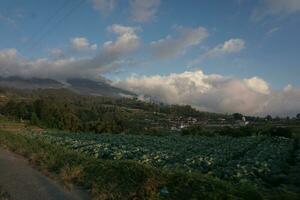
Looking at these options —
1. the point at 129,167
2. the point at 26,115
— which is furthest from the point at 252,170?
the point at 26,115

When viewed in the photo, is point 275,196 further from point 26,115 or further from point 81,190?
point 26,115

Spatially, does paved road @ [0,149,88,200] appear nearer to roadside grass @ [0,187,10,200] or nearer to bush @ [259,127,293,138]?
roadside grass @ [0,187,10,200]

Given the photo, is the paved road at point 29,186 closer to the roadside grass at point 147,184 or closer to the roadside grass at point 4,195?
the roadside grass at point 4,195

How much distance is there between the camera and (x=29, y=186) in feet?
44.9

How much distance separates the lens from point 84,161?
17359mm

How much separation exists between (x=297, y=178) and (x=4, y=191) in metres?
10.5

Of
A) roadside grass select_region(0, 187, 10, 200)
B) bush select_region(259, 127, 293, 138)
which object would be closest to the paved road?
roadside grass select_region(0, 187, 10, 200)

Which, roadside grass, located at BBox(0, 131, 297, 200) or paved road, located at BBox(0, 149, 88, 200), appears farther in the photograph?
paved road, located at BBox(0, 149, 88, 200)

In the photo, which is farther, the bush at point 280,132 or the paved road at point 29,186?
the bush at point 280,132

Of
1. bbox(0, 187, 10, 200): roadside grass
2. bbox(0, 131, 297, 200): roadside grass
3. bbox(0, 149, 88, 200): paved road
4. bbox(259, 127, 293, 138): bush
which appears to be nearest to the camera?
bbox(0, 131, 297, 200): roadside grass

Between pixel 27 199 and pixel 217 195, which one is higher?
pixel 217 195

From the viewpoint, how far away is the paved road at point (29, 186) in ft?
38.6

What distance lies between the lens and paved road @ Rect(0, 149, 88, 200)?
11.8m

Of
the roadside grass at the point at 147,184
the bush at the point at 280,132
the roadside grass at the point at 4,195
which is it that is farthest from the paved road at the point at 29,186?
the bush at the point at 280,132
